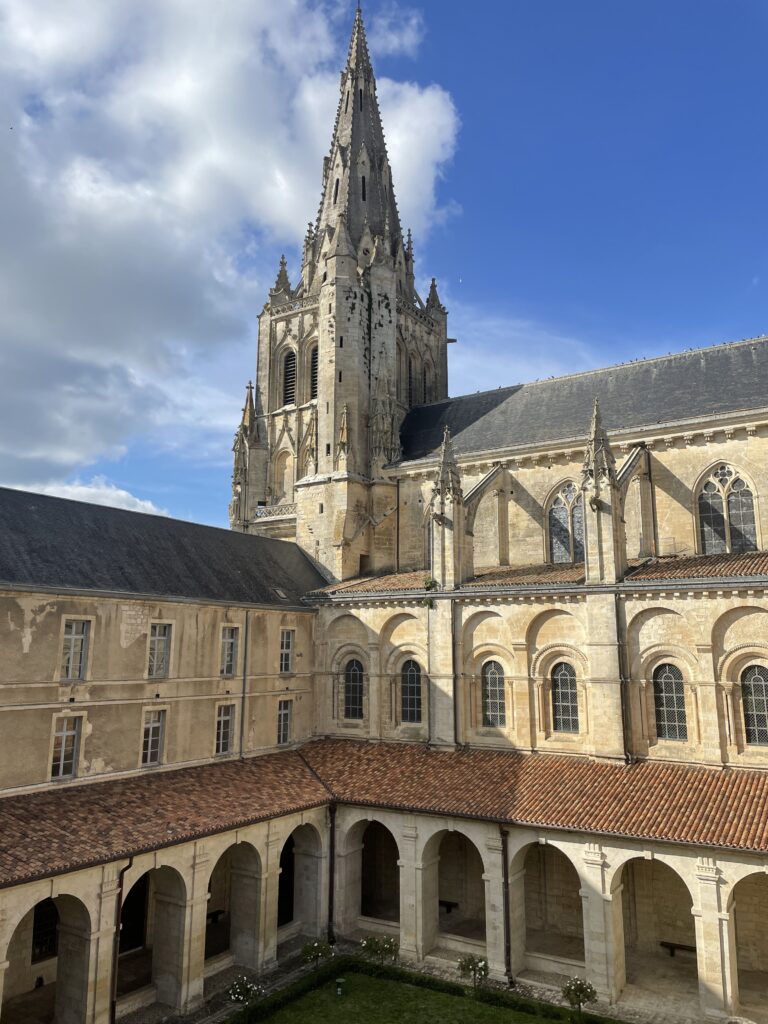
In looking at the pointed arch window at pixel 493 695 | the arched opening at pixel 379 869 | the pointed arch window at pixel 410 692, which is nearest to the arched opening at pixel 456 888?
the arched opening at pixel 379 869

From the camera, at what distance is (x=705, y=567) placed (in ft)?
74.9

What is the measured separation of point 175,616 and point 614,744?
13996 mm

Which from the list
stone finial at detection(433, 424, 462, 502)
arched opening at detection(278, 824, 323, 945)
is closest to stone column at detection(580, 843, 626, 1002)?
arched opening at detection(278, 824, 323, 945)

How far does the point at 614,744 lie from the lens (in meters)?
22.1

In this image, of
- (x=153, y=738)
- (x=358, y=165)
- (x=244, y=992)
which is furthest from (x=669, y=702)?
(x=358, y=165)

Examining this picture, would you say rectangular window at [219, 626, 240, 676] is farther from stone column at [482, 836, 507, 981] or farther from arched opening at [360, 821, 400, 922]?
stone column at [482, 836, 507, 981]

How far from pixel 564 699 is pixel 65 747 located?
1485 cm

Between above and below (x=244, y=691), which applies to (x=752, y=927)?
below

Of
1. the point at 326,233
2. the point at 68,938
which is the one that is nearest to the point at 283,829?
the point at 68,938

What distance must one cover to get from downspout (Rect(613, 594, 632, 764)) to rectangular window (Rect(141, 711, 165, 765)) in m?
13.9

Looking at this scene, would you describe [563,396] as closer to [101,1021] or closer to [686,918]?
[686,918]

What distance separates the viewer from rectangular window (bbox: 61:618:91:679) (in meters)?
20.5

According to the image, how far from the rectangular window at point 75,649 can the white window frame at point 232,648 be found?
16.9ft

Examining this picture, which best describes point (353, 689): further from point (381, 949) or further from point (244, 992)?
point (244, 992)
